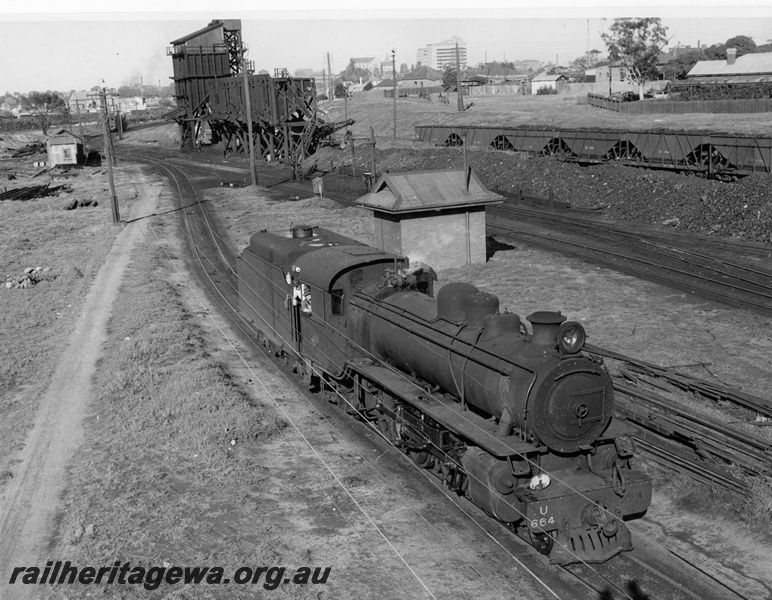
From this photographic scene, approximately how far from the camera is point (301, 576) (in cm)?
1124

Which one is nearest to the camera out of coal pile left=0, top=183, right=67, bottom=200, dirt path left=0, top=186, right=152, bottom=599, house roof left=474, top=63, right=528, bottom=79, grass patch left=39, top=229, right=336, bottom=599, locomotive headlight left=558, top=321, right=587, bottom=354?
locomotive headlight left=558, top=321, right=587, bottom=354

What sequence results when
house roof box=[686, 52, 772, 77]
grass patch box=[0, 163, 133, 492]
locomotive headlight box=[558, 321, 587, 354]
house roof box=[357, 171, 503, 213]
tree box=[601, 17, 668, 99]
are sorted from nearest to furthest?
1. locomotive headlight box=[558, 321, 587, 354]
2. grass patch box=[0, 163, 133, 492]
3. house roof box=[357, 171, 503, 213]
4. house roof box=[686, 52, 772, 77]
5. tree box=[601, 17, 668, 99]

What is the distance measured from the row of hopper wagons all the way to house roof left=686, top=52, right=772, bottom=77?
3211cm

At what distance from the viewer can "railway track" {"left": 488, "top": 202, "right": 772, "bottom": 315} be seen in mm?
26062

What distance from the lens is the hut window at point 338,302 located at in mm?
16625

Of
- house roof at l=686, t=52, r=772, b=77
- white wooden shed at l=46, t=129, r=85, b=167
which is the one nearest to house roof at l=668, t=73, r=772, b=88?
house roof at l=686, t=52, r=772, b=77

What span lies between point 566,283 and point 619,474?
55.1ft

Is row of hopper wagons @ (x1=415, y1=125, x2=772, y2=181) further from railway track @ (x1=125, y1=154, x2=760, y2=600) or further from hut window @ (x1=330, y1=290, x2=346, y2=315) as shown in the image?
railway track @ (x1=125, y1=154, x2=760, y2=600)

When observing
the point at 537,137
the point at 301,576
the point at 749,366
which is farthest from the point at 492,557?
the point at 537,137

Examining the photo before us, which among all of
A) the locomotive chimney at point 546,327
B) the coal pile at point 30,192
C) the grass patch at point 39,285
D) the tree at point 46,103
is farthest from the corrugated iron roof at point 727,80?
the tree at point 46,103

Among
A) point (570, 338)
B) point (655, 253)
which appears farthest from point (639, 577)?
point (655, 253)

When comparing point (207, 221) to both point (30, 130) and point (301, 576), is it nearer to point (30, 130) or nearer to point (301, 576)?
point (301, 576)

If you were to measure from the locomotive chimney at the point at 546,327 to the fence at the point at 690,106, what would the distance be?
6064cm

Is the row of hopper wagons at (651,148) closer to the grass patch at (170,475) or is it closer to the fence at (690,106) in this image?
the fence at (690,106)
